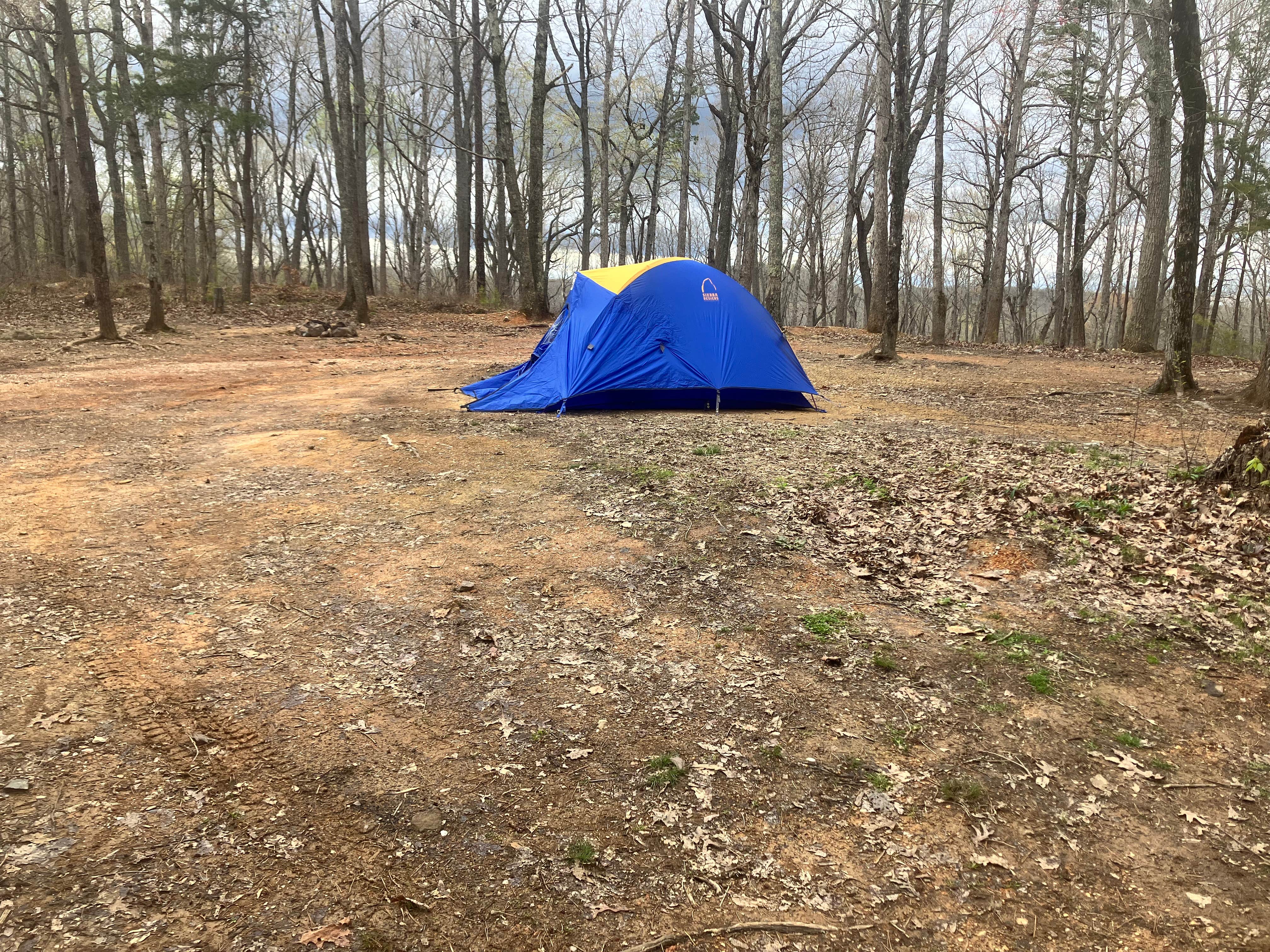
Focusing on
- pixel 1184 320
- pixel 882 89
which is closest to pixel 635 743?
pixel 1184 320

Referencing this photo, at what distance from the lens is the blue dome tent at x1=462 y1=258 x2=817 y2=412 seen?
27.4ft

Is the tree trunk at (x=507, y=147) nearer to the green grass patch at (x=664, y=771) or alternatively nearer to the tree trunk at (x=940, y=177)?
the tree trunk at (x=940, y=177)

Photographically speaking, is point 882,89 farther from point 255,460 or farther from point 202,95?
point 202,95

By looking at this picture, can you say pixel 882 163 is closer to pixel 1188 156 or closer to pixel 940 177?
pixel 940 177

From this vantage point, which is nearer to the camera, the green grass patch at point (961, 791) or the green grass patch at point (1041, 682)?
the green grass patch at point (961, 791)

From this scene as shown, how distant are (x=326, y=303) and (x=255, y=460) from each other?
16.9 meters

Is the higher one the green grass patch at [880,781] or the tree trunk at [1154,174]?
→ the tree trunk at [1154,174]

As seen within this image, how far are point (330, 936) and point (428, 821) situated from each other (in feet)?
1.48

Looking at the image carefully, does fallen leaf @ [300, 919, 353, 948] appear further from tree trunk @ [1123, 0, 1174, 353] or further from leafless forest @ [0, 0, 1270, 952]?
tree trunk @ [1123, 0, 1174, 353]

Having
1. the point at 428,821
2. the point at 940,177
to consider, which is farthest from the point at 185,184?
the point at 428,821

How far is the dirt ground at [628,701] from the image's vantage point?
80.7 inches

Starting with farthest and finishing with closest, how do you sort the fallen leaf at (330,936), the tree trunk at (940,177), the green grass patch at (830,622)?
the tree trunk at (940,177)
the green grass patch at (830,622)
the fallen leaf at (330,936)

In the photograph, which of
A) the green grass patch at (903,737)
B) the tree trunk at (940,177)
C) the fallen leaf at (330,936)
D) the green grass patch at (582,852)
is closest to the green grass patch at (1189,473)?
the green grass patch at (903,737)

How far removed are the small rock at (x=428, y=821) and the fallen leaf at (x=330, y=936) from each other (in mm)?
370
